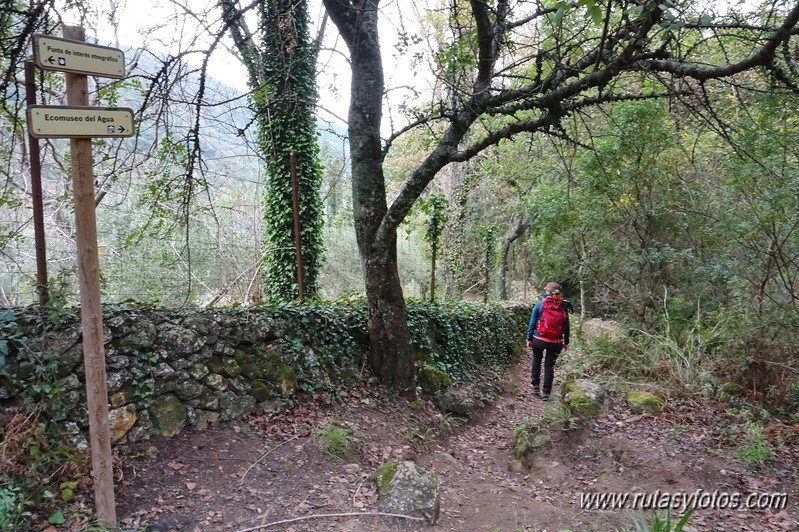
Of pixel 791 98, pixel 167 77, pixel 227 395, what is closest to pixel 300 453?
pixel 227 395

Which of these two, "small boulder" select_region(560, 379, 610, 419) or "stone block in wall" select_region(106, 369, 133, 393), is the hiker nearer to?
"small boulder" select_region(560, 379, 610, 419)

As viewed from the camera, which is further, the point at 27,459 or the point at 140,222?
the point at 140,222

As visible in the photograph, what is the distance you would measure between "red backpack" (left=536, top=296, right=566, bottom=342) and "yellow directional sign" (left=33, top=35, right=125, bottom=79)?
6230mm

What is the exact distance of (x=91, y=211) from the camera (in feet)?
9.67

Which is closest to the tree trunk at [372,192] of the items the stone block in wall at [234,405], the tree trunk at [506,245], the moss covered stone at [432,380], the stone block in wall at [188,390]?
the moss covered stone at [432,380]

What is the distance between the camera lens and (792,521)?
12.3ft

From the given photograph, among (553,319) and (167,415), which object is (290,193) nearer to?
(553,319)

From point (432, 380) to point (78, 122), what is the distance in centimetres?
527

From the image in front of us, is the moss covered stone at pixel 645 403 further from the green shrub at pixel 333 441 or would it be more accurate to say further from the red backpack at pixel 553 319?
the green shrub at pixel 333 441

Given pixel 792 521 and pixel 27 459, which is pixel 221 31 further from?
pixel 792 521

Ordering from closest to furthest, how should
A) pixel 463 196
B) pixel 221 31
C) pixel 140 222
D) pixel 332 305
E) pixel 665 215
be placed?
pixel 221 31, pixel 332 305, pixel 665 215, pixel 140 222, pixel 463 196

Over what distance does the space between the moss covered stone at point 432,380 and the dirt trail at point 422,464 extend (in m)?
Answer: 0.46

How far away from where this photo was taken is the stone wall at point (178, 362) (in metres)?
3.50

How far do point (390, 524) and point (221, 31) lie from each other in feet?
14.9
